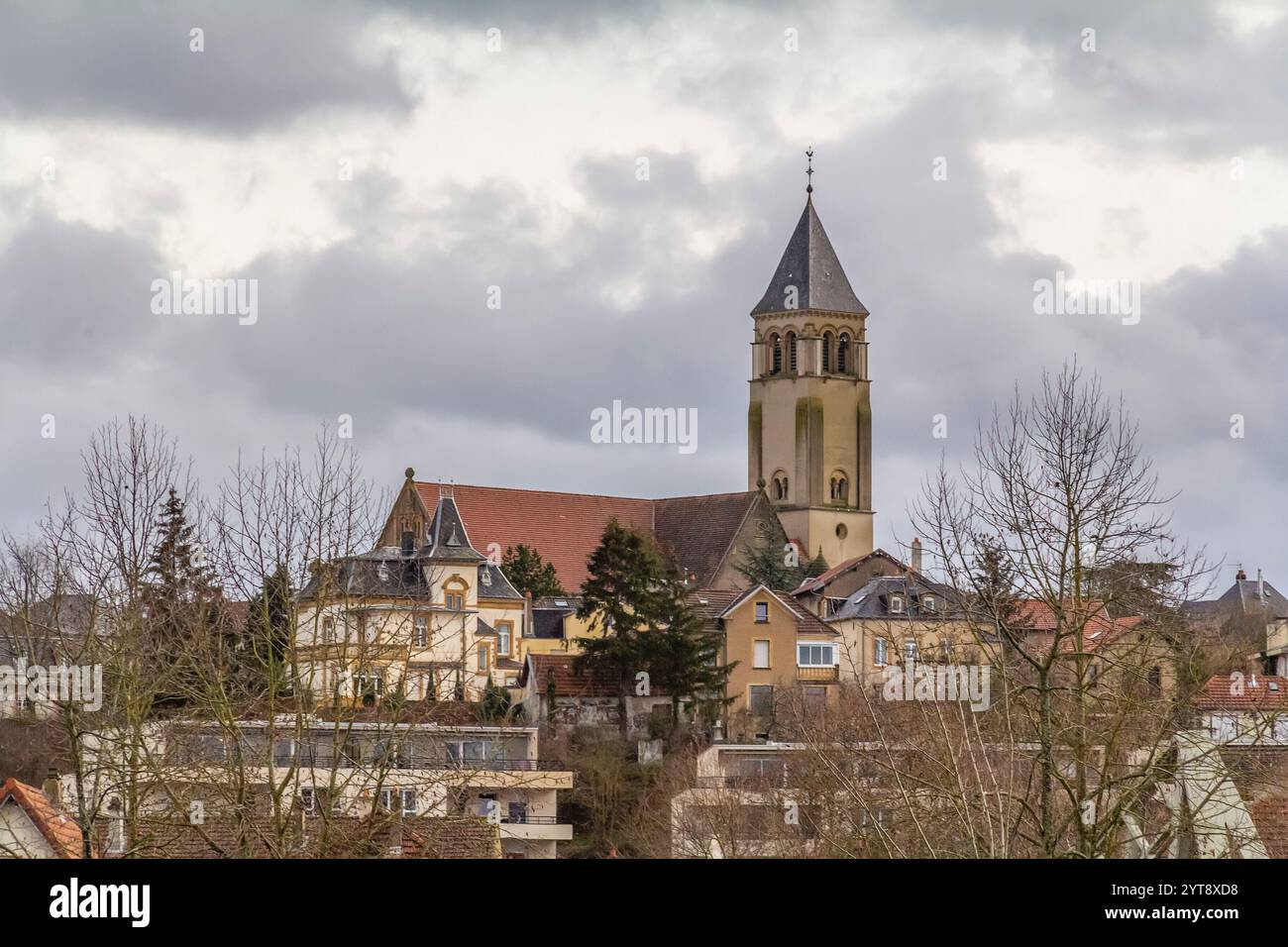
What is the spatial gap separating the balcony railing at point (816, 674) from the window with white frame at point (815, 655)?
0.19 m

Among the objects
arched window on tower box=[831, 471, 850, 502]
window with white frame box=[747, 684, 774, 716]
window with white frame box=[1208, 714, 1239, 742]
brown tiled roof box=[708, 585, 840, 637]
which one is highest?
arched window on tower box=[831, 471, 850, 502]

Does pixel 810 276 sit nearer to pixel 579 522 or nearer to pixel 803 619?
pixel 579 522

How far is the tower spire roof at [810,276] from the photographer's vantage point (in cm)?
11362

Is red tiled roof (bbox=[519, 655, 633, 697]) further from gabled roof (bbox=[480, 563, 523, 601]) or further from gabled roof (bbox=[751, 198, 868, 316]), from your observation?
gabled roof (bbox=[751, 198, 868, 316])

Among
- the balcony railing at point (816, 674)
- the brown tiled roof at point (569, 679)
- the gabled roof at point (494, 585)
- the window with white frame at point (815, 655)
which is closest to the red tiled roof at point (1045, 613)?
the brown tiled roof at point (569, 679)

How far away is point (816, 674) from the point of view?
67562mm

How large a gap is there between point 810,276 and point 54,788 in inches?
3265

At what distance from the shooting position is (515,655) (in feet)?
240

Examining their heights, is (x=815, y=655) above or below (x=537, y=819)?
above

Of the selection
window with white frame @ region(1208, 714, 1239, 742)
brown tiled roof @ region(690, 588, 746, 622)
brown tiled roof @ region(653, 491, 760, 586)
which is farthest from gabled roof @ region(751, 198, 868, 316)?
window with white frame @ region(1208, 714, 1239, 742)

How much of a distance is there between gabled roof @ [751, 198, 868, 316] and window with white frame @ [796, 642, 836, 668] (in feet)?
155

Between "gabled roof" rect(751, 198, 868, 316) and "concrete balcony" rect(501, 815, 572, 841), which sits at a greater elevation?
"gabled roof" rect(751, 198, 868, 316)

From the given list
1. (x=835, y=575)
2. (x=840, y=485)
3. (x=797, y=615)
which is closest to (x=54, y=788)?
(x=797, y=615)

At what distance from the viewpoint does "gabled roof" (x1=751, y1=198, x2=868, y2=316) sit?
11362 centimetres
